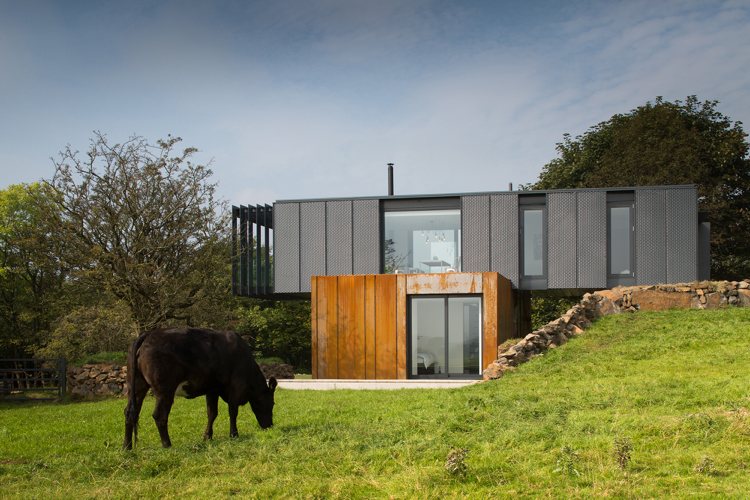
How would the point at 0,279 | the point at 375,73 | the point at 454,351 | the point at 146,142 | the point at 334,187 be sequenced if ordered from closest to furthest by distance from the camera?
the point at 375,73 → the point at 454,351 → the point at 146,142 → the point at 334,187 → the point at 0,279

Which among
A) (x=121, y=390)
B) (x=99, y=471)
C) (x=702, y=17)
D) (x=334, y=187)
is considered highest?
(x=702, y=17)

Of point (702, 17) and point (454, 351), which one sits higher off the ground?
point (702, 17)

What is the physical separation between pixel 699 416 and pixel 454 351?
517 inches

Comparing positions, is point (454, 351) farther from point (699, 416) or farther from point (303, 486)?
point (303, 486)

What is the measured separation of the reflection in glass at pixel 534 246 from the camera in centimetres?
2481

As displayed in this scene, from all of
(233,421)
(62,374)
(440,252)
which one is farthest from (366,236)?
(233,421)

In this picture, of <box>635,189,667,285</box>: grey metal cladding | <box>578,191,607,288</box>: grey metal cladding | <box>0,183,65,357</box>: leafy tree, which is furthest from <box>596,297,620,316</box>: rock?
<box>0,183,65,357</box>: leafy tree

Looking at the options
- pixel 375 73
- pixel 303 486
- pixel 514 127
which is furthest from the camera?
pixel 514 127

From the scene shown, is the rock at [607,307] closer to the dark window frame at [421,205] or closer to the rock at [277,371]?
the dark window frame at [421,205]

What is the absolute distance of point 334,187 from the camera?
115ft

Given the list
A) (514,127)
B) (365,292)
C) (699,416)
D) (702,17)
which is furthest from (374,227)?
(699,416)

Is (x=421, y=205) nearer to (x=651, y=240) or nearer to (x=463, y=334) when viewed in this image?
(x=463, y=334)

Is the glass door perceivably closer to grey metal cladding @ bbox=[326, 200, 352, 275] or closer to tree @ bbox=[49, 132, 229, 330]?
grey metal cladding @ bbox=[326, 200, 352, 275]

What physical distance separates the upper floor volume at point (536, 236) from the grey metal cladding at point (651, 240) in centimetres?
3
